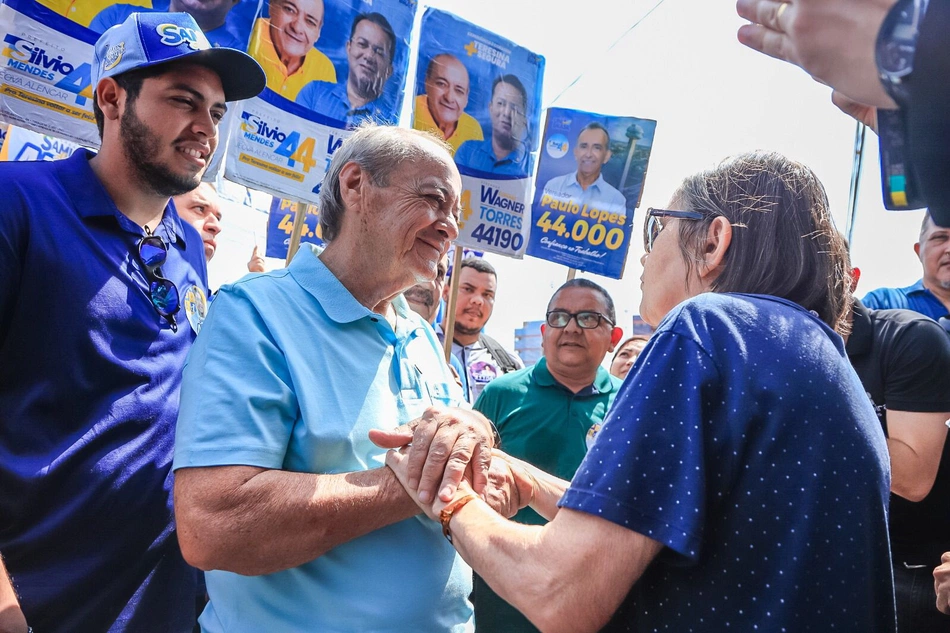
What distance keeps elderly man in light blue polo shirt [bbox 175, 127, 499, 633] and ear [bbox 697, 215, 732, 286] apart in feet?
1.91

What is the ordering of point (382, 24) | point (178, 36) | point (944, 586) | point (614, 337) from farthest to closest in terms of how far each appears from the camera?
point (382, 24) → point (614, 337) → point (178, 36) → point (944, 586)

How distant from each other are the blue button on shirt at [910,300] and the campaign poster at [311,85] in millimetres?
3063

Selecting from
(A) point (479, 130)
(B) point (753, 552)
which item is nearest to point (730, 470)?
(B) point (753, 552)

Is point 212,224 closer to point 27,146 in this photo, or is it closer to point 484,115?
point 484,115

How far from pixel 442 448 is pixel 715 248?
0.66 meters

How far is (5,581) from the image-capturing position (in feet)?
4.77

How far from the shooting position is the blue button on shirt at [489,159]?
5.56 metres

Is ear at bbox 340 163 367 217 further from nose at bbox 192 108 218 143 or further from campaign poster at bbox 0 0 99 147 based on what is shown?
campaign poster at bbox 0 0 99 147

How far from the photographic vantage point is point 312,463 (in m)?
1.46

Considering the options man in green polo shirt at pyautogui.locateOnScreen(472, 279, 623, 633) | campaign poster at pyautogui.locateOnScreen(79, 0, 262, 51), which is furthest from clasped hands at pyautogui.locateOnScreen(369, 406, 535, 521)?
campaign poster at pyautogui.locateOnScreen(79, 0, 262, 51)

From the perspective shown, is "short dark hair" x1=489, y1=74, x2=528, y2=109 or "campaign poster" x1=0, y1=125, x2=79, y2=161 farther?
"campaign poster" x1=0, y1=125, x2=79, y2=161

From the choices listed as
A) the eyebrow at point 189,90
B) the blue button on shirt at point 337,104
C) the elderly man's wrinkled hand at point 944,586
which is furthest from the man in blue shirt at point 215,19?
the elderly man's wrinkled hand at point 944,586

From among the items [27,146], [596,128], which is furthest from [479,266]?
[27,146]

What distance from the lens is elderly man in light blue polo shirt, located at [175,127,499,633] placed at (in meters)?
1.34
